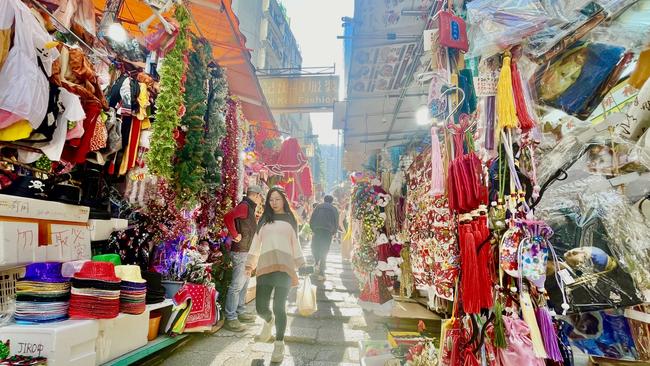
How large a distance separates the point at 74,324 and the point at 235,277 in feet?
7.92

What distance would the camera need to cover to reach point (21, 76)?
220cm

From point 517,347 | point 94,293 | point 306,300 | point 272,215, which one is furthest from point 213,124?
point 517,347

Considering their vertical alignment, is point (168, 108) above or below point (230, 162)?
above

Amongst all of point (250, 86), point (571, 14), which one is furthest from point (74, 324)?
point (250, 86)

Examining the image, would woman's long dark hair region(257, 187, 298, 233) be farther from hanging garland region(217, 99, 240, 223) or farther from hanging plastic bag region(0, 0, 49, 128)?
hanging plastic bag region(0, 0, 49, 128)

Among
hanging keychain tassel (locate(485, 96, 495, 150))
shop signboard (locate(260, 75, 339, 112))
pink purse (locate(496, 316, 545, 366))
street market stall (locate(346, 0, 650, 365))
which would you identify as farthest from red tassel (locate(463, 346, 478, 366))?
shop signboard (locate(260, 75, 339, 112))

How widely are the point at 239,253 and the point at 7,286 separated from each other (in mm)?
2540

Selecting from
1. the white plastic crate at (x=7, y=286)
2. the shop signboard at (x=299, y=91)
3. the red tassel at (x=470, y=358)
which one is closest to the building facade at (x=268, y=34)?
the shop signboard at (x=299, y=91)

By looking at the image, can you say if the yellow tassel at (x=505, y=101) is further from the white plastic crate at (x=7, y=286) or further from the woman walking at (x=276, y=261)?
the white plastic crate at (x=7, y=286)

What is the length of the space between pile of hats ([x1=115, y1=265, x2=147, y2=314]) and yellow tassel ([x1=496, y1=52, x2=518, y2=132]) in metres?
3.34

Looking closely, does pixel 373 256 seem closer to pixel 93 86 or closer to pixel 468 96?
pixel 468 96

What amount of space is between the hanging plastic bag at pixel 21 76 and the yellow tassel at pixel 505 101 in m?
3.19

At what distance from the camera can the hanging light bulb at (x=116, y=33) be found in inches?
156

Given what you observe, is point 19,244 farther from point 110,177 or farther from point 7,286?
point 110,177
